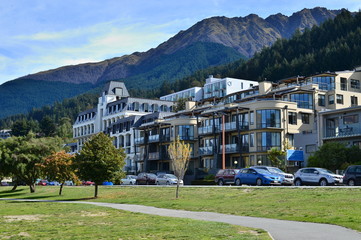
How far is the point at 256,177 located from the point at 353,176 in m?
9.55

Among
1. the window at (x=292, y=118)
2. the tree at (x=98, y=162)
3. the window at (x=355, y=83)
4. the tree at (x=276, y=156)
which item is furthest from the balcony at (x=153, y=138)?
the tree at (x=98, y=162)

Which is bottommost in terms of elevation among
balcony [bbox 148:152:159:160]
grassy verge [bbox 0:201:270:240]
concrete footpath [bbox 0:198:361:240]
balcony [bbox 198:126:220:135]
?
grassy verge [bbox 0:201:270:240]

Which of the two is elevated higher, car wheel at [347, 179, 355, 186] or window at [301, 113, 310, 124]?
window at [301, 113, 310, 124]

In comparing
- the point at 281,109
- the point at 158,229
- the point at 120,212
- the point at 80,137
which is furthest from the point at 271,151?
the point at 80,137

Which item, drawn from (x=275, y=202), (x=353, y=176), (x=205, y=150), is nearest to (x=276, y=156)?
(x=205, y=150)

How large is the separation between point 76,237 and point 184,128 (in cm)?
6994

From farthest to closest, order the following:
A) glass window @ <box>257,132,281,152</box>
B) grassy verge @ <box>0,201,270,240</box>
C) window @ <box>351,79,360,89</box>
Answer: window @ <box>351,79,360,89</box>
glass window @ <box>257,132,281,152</box>
grassy verge @ <box>0,201,270,240</box>

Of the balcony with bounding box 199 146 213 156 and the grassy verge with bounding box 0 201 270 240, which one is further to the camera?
the balcony with bounding box 199 146 213 156

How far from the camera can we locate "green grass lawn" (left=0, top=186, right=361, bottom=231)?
79.8ft

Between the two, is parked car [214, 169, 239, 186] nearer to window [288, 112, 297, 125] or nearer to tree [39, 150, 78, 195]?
tree [39, 150, 78, 195]

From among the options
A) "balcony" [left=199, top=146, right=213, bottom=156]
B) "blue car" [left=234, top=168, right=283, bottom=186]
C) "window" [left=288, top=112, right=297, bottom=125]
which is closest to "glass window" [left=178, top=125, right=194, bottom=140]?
"balcony" [left=199, top=146, right=213, bottom=156]

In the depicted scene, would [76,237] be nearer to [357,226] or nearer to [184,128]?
[357,226]

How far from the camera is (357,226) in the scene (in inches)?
768

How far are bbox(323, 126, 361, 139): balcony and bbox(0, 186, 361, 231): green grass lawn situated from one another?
991 inches
